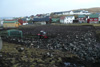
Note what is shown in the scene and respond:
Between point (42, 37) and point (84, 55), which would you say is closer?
point (84, 55)

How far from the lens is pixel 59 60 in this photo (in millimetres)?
6453

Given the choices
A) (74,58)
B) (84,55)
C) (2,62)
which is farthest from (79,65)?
(2,62)

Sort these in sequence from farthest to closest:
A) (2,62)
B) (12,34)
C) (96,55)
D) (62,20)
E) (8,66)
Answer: (62,20), (12,34), (96,55), (2,62), (8,66)

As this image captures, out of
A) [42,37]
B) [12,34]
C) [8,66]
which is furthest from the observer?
[12,34]

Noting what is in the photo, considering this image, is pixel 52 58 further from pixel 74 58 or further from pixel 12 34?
pixel 12 34

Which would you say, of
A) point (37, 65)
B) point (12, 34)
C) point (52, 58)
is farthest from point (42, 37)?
point (37, 65)

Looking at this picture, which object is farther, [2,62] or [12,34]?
[12,34]

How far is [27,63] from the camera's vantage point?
20.1 feet

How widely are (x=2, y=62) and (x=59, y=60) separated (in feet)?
11.4

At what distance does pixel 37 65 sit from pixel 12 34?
379 inches

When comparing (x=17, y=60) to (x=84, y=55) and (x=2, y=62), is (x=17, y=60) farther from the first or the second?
(x=84, y=55)

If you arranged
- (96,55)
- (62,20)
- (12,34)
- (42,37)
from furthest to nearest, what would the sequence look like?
(62,20), (12,34), (42,37), (96,55)

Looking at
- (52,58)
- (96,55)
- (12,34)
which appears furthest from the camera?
(12,34)

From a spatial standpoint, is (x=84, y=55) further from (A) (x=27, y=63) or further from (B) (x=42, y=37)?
(B) (x=42, y=37)
